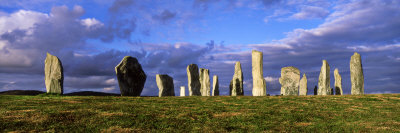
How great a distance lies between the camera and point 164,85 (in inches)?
1293

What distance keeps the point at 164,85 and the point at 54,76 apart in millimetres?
10323

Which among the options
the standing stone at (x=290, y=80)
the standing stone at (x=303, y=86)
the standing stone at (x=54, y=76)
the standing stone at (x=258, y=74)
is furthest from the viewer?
the standing stone at (x=303, y=86)

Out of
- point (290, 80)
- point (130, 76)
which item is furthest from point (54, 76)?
point (290, 80)

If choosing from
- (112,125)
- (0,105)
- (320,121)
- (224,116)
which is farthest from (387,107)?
(0,105)

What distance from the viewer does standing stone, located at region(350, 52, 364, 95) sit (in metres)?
35.2

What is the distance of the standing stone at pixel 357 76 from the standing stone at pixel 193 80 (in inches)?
685

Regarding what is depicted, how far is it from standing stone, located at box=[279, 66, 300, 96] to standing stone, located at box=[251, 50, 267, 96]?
363 cm

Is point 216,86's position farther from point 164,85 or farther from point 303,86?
point 164,85

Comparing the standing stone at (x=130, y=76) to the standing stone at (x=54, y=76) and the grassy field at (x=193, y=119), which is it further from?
the grassy field at (x=193, y=119)

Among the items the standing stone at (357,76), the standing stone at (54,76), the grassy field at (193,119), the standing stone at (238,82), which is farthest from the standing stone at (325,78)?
the standing stone at (54,76)

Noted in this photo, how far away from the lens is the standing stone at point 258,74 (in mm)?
33969

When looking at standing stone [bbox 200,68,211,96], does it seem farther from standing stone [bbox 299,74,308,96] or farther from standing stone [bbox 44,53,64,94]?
standing stone [bbox 44,53,64,94]

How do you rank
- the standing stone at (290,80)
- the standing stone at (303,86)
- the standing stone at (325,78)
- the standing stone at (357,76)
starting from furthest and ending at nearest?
the standing stone at (303,86)
the standing stone at (325,78)
the standing stone at (290,80)
the standing stone at (357,76)

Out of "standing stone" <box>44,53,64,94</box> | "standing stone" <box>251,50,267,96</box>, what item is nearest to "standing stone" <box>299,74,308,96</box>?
"standing stone" <box>251,50,267,96</box>
